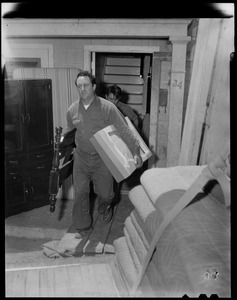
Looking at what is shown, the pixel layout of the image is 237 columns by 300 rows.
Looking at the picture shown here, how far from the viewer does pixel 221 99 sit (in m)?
1.51

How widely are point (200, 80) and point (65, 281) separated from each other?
1424mm

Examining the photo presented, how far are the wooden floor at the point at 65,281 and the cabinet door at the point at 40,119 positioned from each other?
2.52 feet

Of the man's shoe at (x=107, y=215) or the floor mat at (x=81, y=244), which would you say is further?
the man's shoe at (x=107, y=215)

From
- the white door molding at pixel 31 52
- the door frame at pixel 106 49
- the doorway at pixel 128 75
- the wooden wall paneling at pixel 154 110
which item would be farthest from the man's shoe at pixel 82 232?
the white door molding at pixel 31 52

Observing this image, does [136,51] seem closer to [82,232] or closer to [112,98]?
[112,98]

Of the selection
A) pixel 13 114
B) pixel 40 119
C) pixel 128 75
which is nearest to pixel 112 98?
pixel 40 119

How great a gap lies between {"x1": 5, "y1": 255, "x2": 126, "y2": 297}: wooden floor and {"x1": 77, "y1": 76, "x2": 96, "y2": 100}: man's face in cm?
114

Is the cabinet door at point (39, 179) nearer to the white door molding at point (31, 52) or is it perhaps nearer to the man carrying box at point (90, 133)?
the man carrying box at point (90, 133)

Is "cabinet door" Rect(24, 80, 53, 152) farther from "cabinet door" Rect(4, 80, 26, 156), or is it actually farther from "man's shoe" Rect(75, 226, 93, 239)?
"man's shoe" Rect(75, 226, 93, 239)

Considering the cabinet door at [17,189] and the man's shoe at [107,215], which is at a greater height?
the cabinet door at [17,189]

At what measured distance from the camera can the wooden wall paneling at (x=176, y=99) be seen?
2.05m

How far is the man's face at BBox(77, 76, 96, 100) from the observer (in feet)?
6.19

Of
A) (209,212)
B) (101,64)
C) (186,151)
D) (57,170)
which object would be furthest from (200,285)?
(101,64)

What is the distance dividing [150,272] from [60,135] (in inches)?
39.6
